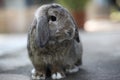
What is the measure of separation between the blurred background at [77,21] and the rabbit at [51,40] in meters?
0.37

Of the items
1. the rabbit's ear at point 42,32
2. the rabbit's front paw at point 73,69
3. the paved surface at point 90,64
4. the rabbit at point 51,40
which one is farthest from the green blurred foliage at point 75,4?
the rabbit's ear at point 42,32

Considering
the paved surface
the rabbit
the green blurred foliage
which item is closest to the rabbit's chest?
the rabbit

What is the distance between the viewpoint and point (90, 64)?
2.04m

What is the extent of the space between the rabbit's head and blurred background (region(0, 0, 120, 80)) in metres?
0.49

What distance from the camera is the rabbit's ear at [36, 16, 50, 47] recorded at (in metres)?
1.56

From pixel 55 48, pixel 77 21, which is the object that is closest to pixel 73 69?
pixel 55 48

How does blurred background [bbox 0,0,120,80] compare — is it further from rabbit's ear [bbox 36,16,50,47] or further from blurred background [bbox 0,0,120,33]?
rabbit's ear [bbox 36,16,50,47]

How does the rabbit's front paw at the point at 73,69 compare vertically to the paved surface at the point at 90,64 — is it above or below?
above

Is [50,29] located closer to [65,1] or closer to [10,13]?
[65,1]

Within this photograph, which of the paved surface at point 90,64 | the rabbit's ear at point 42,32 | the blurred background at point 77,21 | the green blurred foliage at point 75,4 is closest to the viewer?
the rabbit's ear at point 42,32

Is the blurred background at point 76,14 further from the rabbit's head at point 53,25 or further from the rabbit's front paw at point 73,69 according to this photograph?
the rabbit's head at point 53,25

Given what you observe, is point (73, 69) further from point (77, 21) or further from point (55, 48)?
point (77, 21)

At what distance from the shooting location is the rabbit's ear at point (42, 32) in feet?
5.13

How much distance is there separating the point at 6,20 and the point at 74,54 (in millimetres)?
4024
